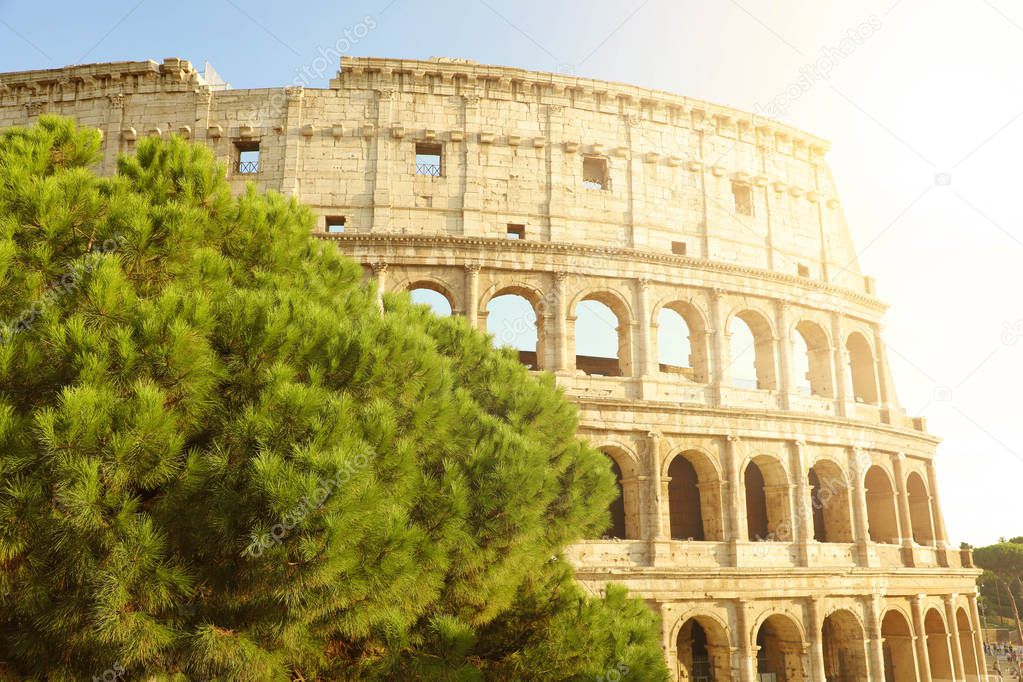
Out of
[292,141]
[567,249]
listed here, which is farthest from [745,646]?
[292,141]

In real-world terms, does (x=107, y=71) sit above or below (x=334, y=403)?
above

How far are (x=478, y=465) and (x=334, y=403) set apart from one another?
92.6 inches

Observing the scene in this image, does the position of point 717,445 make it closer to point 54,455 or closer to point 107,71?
point 54,455

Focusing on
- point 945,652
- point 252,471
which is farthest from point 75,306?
point 945,652

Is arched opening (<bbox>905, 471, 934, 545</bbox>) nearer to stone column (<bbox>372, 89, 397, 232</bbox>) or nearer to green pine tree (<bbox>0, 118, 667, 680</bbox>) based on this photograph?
stone column (<bbox>372, 89, 397, 232</bbox>)

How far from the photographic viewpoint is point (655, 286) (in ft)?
67.2

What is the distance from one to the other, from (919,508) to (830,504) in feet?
13.4

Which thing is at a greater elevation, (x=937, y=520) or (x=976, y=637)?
(x=937, y=520)

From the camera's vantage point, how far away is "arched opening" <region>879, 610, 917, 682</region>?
21109 millimetres

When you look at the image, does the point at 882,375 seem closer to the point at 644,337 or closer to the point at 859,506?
the point at 859,506

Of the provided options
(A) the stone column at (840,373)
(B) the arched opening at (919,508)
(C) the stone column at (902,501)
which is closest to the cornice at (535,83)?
(A) the stone column at (840,373)

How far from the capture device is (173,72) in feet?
67.1

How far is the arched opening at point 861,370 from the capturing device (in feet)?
76.3

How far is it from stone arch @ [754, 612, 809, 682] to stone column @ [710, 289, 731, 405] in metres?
5.65
